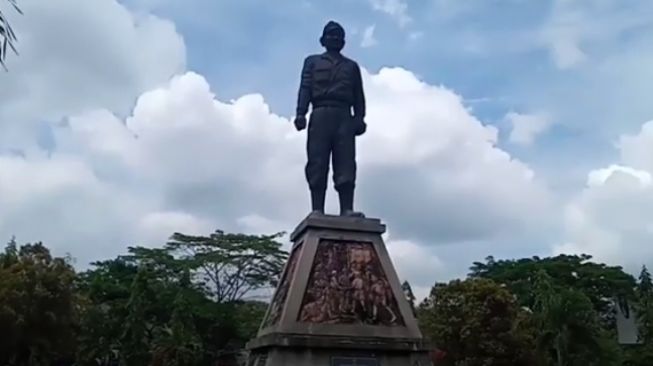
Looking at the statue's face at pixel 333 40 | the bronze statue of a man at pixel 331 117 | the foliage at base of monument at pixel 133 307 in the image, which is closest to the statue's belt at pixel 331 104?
the bronze statue of a man at pixel 331 117

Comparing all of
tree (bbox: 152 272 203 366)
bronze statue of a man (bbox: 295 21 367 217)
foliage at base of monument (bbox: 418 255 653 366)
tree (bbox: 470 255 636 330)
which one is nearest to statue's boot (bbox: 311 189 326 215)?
bronze statue of a man (bbox: 295 21 367 217)

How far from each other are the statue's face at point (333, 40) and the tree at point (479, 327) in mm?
12907

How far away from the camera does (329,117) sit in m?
10.6

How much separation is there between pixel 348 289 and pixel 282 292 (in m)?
0.96

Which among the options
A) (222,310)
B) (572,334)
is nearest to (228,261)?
(222,310)

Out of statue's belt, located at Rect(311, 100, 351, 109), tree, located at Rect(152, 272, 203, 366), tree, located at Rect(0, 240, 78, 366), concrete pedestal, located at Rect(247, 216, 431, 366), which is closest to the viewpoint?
concrete pedestal, located at Rect(247, 216, 431, 366)

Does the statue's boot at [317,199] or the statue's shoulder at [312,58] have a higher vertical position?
the statue's shoulder at [312,58]

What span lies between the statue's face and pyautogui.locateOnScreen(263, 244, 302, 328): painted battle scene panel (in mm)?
2942

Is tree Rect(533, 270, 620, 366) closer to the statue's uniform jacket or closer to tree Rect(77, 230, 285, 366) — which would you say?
tree Rect(77, 230, 285, 366)

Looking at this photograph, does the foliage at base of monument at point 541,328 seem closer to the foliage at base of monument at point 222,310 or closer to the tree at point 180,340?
the foliage at base of monument at point 222,310

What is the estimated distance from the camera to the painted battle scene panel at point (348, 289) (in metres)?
9.27

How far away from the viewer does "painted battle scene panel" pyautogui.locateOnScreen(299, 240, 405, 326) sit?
9266 millimetres

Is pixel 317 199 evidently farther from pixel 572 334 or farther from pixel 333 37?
pixel 572 334

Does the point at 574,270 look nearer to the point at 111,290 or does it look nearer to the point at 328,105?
the point at 111,290
